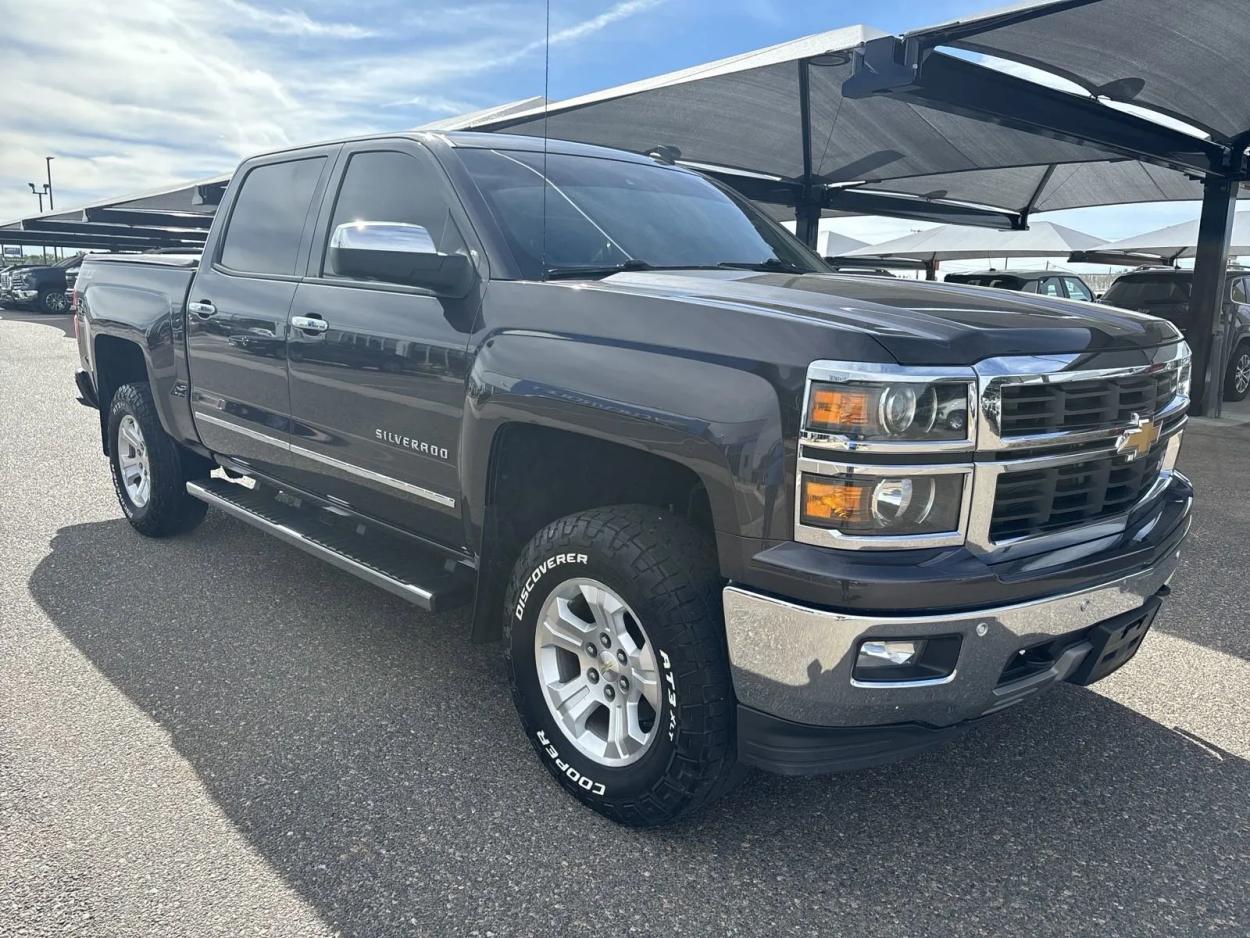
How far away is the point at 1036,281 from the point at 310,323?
43.7 ft

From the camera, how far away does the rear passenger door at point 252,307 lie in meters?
3.92

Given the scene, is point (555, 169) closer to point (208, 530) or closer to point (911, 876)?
point (911, 876)

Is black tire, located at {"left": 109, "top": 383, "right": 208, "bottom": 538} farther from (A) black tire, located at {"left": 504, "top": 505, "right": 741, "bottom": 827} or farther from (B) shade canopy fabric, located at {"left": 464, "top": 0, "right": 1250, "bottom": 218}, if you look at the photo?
(A) black tire, located at {"left": 504, "top": 505, "right": 741, "bottom": 827}

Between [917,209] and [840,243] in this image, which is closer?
[917,209]

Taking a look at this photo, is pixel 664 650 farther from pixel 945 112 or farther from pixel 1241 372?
pixel 1241 372

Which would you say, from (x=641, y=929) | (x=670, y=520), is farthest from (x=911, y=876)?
(x=670, y=520)

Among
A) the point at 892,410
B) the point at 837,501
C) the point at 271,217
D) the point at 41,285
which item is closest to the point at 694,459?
the point at 837,501

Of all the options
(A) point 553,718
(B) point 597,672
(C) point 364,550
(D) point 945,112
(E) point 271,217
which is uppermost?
(D) point 945,112

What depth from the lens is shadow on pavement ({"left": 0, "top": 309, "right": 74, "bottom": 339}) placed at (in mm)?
21461

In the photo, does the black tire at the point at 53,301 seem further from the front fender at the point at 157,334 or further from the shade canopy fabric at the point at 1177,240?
the shade canopy fabric at the point at 1177,240

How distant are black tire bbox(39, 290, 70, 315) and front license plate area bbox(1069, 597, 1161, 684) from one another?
2946cm

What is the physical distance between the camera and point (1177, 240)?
23.5 m

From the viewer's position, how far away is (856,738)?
2303 millimetres

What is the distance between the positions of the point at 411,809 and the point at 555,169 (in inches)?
87.0
